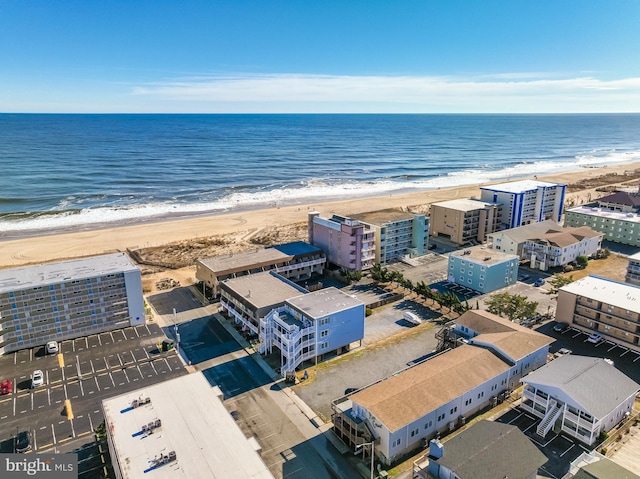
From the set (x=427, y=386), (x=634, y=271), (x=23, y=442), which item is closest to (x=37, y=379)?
(x=23, y=442)

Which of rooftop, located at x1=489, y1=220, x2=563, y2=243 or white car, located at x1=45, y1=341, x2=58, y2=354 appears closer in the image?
white car, located at x1=45, y1=341, x2=58, y2=354

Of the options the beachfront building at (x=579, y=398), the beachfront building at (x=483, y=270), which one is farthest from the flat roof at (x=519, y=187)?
the beachfront building at (x=579, y=398)

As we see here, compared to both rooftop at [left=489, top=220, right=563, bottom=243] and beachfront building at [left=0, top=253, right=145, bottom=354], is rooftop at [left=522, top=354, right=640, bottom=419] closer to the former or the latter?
rooftop at [left=489, top=220, right=563, bottom=243]

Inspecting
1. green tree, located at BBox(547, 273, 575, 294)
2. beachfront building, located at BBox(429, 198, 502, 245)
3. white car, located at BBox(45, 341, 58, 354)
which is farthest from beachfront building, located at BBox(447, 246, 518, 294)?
white car, located at BBox(45, 341, 58, 354)

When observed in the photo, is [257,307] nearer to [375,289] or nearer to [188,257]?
[375,289]

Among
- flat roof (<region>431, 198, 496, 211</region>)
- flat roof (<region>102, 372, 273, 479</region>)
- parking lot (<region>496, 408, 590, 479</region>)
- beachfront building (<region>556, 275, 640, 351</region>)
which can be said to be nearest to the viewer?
flat roof (<region>102, 372, 273, 479</region>)

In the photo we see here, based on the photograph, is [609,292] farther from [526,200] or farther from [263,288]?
[526,200]

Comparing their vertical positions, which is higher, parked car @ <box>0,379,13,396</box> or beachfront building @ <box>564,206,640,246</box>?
beachfront building @ <box>564,206,640,246</box>
